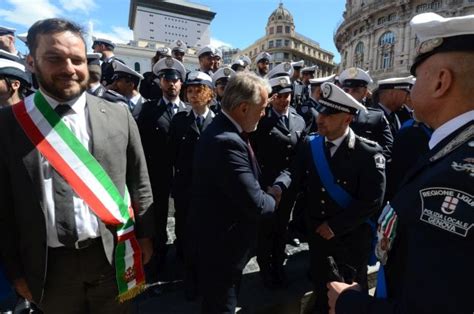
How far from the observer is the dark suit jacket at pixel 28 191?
170 centimetres

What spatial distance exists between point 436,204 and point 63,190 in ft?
5.87

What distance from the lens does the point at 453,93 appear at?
1.10 metres

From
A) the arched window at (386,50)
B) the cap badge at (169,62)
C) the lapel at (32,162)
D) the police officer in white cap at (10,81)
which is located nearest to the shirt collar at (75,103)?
the lapel at (32,162)

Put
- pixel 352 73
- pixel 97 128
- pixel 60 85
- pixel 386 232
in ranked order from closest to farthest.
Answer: pixel 386 232 < pixel 60 85 < pixel 97 128 < pixel 352 73

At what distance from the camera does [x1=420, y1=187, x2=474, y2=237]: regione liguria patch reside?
884 mm

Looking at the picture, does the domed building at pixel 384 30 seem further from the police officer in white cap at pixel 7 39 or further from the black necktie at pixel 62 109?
the black necktie at pixel 62 109

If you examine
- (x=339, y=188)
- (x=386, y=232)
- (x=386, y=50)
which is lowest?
(x=339, y=188)

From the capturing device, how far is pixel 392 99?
445 centimetres

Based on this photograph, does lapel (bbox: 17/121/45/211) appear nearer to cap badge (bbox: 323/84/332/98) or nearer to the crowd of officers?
the crowd of officers

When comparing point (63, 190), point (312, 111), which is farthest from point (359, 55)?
point (63, 190)

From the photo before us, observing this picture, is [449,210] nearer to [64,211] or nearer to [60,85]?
[64,211]

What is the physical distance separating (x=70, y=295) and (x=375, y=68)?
53.1m

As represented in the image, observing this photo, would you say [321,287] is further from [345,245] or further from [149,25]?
[149,25]

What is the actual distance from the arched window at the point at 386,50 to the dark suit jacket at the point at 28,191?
51.9 m
